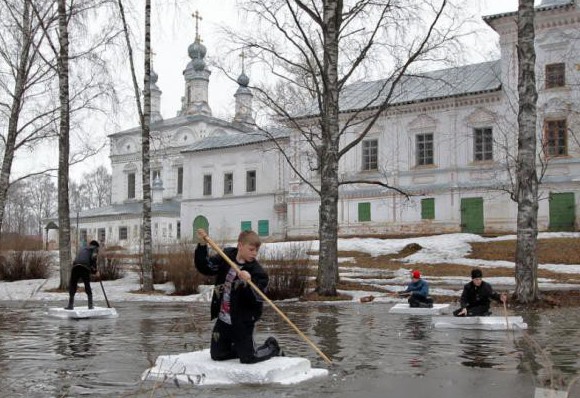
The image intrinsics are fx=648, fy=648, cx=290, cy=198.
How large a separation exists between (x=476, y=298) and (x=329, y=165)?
276 inches

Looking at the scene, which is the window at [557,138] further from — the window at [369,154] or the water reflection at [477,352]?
the water reflection at [477,352]

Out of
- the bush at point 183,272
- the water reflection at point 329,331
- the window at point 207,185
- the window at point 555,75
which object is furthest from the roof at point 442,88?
the water reflection at point 329,331

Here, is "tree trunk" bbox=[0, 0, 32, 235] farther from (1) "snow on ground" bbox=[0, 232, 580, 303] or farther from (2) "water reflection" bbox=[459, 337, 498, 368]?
(2) "water reflection" bbox=[459, 337, 498, 368]

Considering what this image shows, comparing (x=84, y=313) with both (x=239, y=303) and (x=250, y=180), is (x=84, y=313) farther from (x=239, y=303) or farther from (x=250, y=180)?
(x=250, y=180)

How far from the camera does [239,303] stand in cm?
611

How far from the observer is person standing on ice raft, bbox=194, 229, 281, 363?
19.9ft

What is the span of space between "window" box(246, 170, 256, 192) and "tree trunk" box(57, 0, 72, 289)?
28836 millimetres

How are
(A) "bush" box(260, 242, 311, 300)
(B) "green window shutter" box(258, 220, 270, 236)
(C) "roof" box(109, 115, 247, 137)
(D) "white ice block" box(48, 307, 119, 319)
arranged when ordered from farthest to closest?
1. (C) "roof" box(109, 115, 247, 137)
2. (B) "green window shutter" box(258, 220, 270, 236)
3. (A) "bush" box(260, 242, 311, 300)
4. (D) "white ice block" box(48, 307, 119, 319)

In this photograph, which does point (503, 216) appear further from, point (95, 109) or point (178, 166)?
point (178, 166)

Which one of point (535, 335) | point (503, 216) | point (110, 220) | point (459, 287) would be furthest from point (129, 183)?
point (535, 335)

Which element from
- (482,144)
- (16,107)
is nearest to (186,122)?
(482,144)

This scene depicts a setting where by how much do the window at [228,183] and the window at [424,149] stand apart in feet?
53.5

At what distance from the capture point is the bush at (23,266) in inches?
955

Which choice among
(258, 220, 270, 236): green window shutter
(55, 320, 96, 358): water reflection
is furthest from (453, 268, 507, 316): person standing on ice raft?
(258, 220, 270, 236): green window shutter
